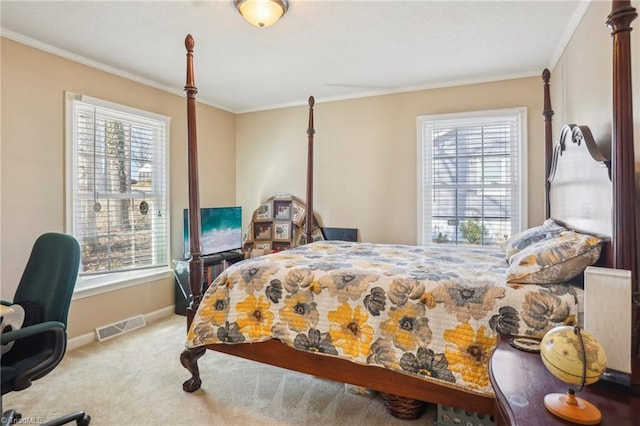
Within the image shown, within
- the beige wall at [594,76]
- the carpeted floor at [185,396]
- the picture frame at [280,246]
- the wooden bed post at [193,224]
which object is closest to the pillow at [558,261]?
the beige wall at [594,76]

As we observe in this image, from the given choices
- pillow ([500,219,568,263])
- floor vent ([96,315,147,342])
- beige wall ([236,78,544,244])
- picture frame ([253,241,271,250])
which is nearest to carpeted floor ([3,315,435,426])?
floor vent ([96,315,147,342])

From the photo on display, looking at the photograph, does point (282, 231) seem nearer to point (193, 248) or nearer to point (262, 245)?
point (262, 245)

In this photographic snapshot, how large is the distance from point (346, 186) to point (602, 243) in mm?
2850

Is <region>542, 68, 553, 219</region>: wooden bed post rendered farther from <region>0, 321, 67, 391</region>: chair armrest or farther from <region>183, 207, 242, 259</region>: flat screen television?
<region>0, 321, 67, 391</region>: chair armrest

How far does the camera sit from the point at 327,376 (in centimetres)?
186

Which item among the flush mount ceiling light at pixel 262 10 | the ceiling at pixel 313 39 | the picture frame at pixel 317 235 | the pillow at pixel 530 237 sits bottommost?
the picture frame at pixel 317 235

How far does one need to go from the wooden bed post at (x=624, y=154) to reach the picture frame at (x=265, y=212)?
3.63 meters

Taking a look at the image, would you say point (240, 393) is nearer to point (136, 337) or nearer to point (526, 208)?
point (136, 337)

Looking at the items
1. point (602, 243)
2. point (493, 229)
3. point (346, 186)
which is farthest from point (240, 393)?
point (493, 229)

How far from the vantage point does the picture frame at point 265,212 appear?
4.44 m

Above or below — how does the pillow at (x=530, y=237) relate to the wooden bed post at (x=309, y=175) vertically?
below

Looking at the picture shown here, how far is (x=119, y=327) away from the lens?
10.6ft

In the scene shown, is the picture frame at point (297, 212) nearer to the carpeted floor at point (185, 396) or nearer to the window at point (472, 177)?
Answer: the window at point (472, 177)

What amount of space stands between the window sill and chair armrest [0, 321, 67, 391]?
1.49 meters
